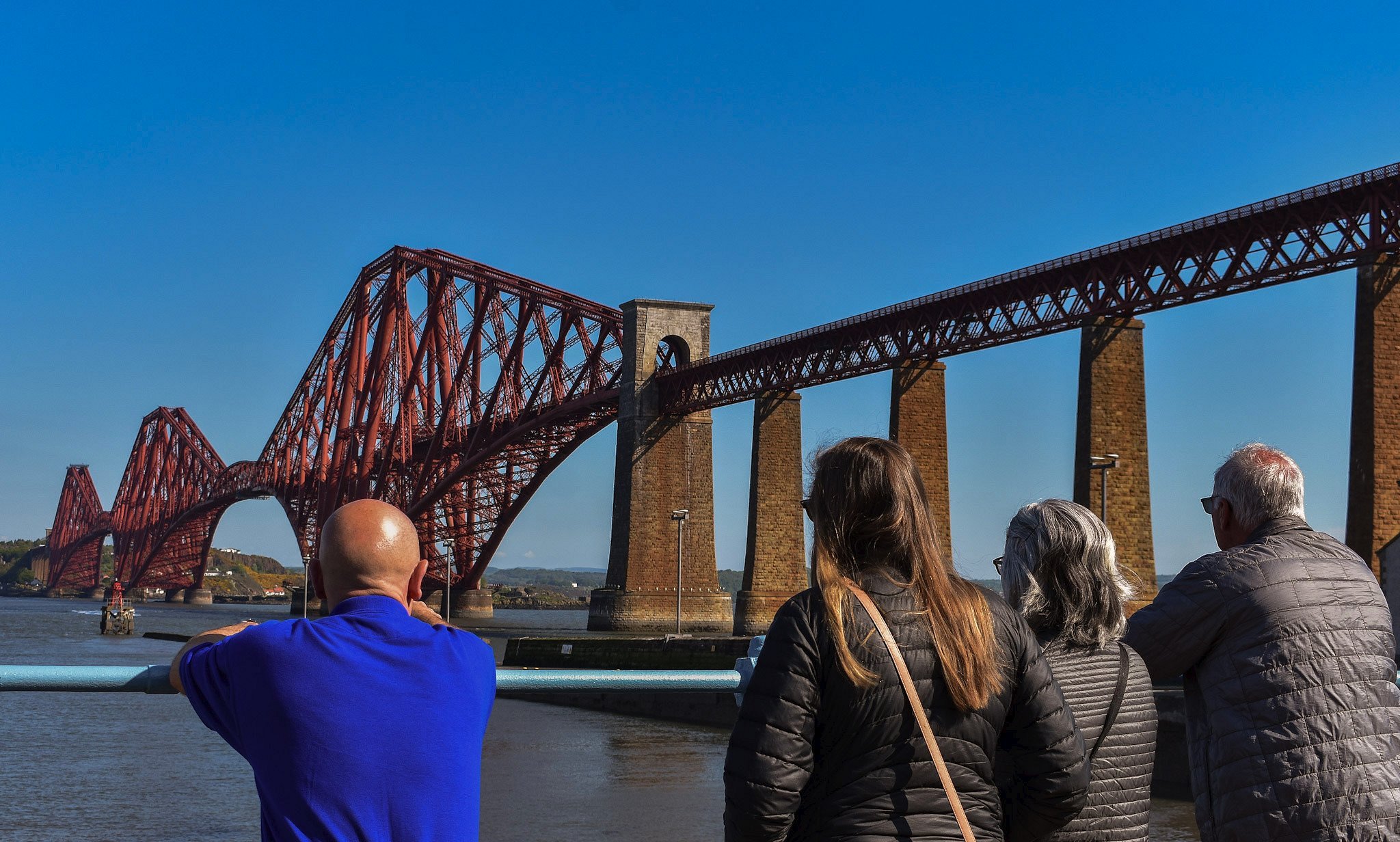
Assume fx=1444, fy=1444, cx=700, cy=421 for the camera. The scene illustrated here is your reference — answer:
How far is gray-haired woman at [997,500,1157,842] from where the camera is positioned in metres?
2.94

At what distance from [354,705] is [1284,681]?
183 centimetres

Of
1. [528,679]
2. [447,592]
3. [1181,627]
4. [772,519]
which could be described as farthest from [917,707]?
[447,592]

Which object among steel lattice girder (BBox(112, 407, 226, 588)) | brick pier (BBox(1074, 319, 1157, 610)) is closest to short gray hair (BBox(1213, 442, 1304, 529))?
brick pier (BBox(1074, 319, 1157, 610))

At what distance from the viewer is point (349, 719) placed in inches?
87.4

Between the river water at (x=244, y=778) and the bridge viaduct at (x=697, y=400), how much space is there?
24.2 ft

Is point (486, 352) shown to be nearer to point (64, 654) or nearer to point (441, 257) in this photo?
point (441, 257)

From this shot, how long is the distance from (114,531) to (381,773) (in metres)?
123

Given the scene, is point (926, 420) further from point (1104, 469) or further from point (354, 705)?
point (354, 705)

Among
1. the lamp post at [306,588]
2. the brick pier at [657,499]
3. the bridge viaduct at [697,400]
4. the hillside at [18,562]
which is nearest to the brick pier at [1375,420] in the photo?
the bridge viaduct at [697,400]

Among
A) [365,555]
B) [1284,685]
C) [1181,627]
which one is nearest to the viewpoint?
[365,555]

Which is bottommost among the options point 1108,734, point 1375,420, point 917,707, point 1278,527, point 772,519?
point 1108,734

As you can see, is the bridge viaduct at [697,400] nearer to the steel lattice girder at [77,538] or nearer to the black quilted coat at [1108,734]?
the black quilted coat at [1108,734]

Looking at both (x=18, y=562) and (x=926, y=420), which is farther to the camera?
(x=18, y=562)

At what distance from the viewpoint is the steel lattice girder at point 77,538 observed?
435 feet
